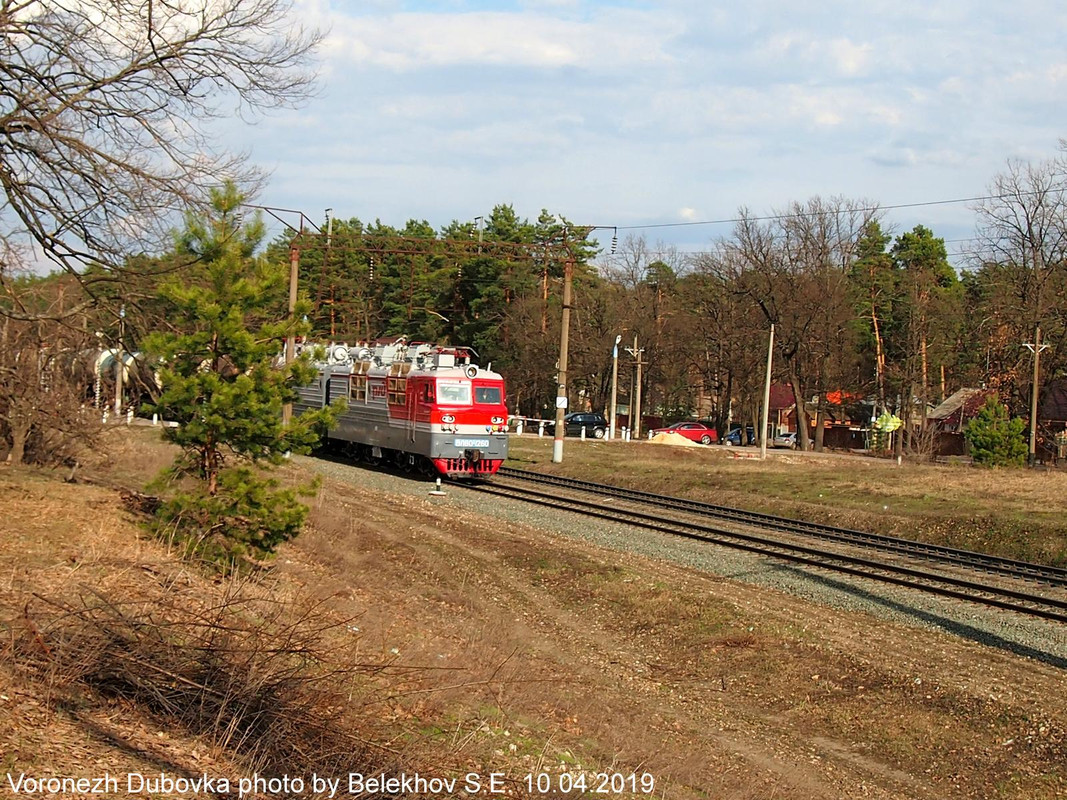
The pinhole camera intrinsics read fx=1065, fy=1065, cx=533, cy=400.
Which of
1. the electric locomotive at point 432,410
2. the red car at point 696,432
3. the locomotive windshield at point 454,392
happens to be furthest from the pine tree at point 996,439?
the red car at point 696,432

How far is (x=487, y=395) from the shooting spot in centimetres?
2842

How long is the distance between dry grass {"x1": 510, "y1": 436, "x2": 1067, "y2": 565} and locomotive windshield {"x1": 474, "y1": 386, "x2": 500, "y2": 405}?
18.3 feet

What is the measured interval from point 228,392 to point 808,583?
905cm

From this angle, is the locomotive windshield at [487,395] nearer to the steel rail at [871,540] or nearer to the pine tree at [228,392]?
the steel rail at [871,540]

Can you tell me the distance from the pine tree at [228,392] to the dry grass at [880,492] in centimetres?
1460

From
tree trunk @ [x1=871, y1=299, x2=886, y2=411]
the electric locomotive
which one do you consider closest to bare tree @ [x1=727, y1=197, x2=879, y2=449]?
tree trunk @ [x1=871, y1=299, x2=886, y2=411]

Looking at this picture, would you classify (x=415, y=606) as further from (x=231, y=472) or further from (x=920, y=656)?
(x=920, y=656)

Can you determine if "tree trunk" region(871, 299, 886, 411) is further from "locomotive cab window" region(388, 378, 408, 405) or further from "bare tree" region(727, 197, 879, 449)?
"locomotive cab window" region(388, 378, 408, 405)

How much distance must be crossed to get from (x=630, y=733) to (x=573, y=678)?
1.75 m

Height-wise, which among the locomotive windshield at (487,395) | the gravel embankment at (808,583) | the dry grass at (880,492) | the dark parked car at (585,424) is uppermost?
the locomotive windshield at (487,395)

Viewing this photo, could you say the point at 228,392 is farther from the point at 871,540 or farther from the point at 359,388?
the point at 359,388

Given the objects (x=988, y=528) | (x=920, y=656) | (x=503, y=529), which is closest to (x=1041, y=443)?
(x=988, y=528)

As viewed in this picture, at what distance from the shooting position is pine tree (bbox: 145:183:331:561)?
1277cm

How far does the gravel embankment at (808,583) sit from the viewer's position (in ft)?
43.4
